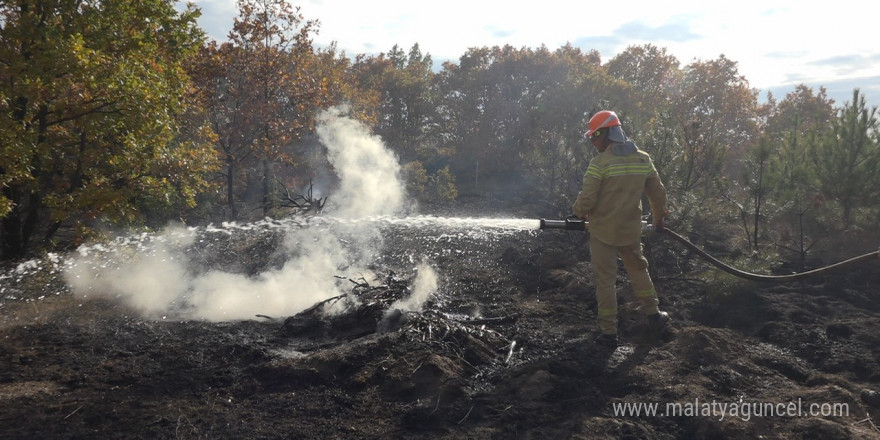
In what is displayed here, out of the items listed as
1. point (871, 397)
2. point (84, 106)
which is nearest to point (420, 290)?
point (871, 397)

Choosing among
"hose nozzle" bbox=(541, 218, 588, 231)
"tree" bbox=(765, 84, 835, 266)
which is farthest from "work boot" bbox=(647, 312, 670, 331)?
"tree" bbox=(765, 84, 835, 266)

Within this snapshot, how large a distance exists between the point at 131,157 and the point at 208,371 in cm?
603

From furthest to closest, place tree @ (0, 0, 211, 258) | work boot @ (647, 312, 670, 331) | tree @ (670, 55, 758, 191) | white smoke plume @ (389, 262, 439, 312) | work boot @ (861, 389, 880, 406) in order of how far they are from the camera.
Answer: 1. tree @ (670, 55, 758, 191)
2. tree @ (0, 0, 211, 258)
3. white smoke plume @ (389, 262, 439, 312)
4. work boot @ (647, 312, 670, 331)
5. work boot @ (861, 389, 880, 406)

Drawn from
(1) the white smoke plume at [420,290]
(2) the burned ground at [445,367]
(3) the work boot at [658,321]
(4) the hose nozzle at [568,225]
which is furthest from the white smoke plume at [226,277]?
(3) the work boot at [658,321]

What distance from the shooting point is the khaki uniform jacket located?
473cm

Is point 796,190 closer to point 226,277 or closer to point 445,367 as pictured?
point 445,367

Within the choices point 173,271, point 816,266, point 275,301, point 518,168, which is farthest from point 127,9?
point 518,168

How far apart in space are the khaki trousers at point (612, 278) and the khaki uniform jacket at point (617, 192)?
133 mm

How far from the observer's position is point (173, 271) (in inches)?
297

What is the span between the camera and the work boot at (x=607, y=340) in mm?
4734

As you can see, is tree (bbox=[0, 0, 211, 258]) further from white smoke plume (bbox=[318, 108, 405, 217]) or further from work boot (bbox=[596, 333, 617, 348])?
work boot (bbox=[596, 333, 617, 348])

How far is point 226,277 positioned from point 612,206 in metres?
5.44

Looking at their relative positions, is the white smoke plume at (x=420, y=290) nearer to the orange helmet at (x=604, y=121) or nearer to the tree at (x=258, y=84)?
the orange helmet at (x=604, y=121)

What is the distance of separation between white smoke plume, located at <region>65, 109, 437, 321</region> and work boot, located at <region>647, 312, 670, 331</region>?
8.31ft
